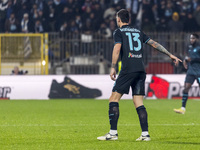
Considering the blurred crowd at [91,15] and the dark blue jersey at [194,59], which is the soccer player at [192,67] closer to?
the dark blue jersey at [194,59]

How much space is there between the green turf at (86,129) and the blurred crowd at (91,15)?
985cm

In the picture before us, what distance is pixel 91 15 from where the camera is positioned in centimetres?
2588

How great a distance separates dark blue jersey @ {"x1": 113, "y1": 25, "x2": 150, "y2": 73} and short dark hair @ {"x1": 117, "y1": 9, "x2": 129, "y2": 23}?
0.36ft

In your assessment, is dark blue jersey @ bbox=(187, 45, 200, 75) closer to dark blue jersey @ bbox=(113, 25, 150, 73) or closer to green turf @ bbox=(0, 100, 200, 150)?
green turf @ bbox=(0, 100, 200, 150)

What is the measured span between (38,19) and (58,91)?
5327 mm

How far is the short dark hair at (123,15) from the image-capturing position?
859 centimetres

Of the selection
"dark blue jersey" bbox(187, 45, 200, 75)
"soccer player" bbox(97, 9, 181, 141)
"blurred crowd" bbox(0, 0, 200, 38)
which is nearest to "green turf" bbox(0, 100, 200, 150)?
"soccer player" bbox(97, 9, 181, 141)

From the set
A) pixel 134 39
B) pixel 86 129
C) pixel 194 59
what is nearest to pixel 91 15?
pixel 194 59

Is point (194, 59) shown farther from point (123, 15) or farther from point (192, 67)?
point (123, 15)

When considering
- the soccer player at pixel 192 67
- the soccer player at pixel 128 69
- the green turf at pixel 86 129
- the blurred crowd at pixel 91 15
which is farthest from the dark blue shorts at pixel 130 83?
the blurred crowd at pixel 91 15

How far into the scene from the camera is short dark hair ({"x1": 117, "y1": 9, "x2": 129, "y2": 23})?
8594 millimetres

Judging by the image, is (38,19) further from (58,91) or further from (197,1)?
(197,1)

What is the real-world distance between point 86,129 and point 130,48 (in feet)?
8.25

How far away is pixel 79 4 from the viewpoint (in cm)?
2662
